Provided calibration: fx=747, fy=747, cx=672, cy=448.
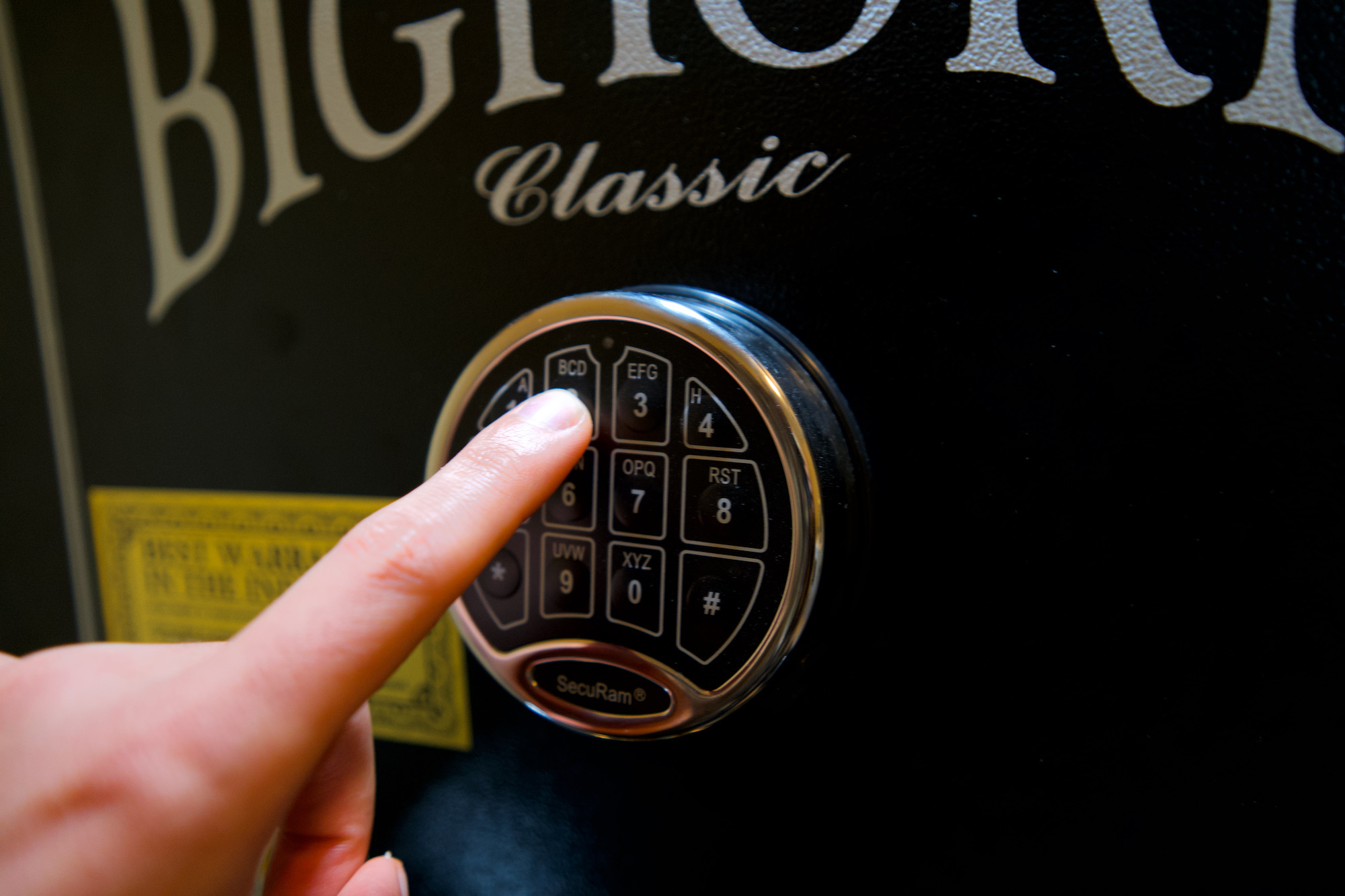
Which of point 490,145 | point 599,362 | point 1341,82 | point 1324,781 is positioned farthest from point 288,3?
point 1324,781

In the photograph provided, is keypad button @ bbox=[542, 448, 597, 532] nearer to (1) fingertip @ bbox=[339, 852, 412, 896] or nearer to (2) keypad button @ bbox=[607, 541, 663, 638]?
(2) keypad button @ bbox=[607, 541, 663, 638]

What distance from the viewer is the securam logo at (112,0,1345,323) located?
35 cm

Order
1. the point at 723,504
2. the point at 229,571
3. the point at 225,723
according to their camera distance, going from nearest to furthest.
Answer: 1. the point at 225,723
2. the point at 723,504
3. the point at 229,571

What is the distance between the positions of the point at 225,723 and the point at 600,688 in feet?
0.63

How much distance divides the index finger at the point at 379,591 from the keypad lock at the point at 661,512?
0.23ft

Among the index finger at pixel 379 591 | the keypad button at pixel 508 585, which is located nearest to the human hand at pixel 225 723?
the index finger at pixel 379 591

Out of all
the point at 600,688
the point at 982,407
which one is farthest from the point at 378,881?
the point at 982,407

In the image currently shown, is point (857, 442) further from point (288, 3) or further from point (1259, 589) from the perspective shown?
point (288, 3)

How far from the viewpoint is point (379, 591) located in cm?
29

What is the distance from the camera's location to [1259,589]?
1.16ft

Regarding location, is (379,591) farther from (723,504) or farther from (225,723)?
Result: (723,504)

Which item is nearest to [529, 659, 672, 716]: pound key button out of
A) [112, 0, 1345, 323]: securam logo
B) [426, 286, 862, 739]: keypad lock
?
[426, 286, 862, 739]: keypad lock

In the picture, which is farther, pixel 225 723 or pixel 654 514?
pixel 654 514

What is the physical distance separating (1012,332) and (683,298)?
0.17 m
